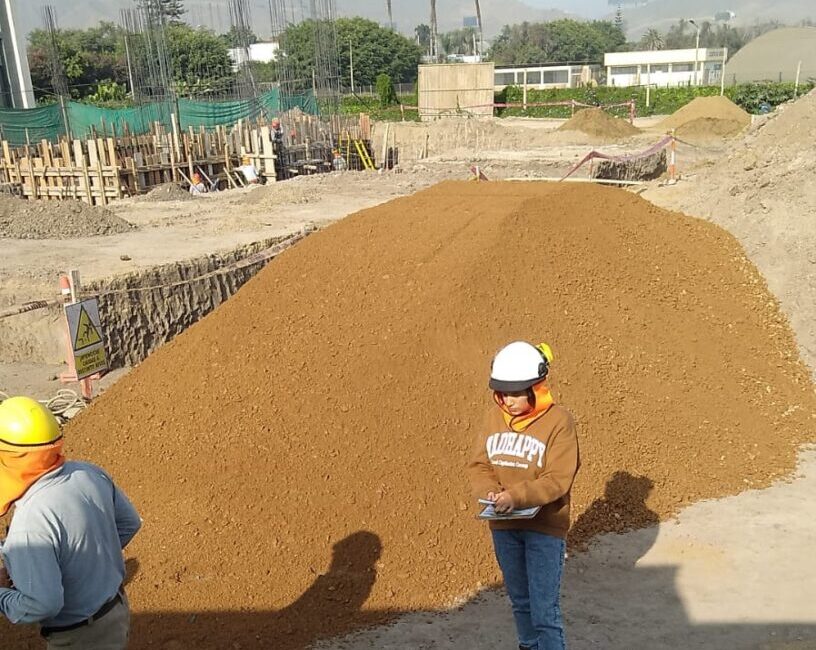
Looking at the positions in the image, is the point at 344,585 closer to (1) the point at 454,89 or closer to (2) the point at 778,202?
(2) the point at 778,202

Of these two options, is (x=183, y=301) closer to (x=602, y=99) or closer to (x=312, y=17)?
(x=312, y=17)

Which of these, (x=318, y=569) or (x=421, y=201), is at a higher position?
(x=421, y=201)

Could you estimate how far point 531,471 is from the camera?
3.45 meters

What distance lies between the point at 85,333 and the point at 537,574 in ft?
16.9

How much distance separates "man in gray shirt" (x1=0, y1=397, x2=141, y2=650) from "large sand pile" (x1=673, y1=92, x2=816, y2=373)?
7.09 metres

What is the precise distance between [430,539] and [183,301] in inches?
269

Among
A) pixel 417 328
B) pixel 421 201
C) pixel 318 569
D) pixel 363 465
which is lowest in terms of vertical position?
pixel 318 569

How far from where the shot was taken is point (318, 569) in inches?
187

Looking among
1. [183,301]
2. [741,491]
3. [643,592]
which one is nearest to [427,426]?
[643,592]

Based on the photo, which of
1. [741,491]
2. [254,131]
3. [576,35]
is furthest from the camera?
[576,35]

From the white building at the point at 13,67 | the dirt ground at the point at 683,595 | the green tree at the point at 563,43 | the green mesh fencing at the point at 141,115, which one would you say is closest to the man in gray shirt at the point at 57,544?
the dirt ground at the point at 683,595

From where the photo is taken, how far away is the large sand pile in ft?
27.3

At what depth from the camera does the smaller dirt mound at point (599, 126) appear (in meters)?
29.5

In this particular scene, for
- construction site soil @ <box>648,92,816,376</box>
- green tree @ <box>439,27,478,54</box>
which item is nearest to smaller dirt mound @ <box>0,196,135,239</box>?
construction site soil @ <box>648,92,816,376</box>
